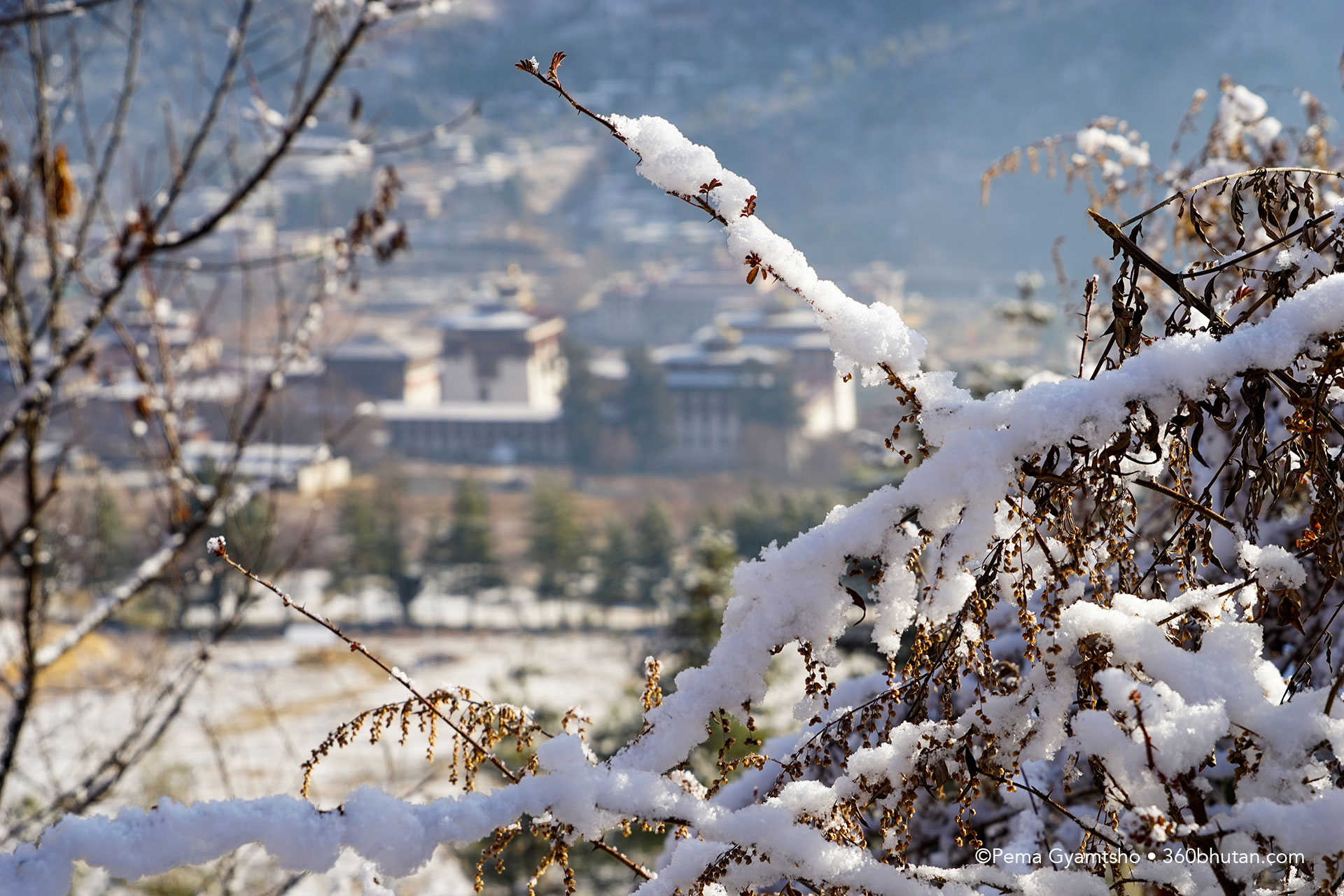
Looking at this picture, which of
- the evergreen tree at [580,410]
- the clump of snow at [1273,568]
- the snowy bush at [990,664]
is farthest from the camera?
the evergreen tree at [580,410]

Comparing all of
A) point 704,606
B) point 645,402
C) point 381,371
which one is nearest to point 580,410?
point 645,402

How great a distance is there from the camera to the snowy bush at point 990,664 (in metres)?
0.69

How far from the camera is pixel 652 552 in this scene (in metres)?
20.2

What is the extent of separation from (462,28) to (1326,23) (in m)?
56.3

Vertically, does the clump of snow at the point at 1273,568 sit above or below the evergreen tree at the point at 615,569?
above

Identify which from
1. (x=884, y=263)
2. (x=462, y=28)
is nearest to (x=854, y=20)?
(x=462, y=28)

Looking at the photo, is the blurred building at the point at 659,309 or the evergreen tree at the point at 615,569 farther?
the blurred building at the point at 659,309

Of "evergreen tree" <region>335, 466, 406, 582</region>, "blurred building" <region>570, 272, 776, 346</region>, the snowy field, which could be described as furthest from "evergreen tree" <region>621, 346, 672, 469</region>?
"blurred building" <region>570, 272, 776, 346</region>

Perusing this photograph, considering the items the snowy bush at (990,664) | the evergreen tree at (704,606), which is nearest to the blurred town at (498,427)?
the snowy bush at (990,664)

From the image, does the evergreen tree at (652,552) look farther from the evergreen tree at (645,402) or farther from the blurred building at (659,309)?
the blurred building at (659,309)

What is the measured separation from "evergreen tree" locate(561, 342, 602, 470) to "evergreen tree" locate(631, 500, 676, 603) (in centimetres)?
1237

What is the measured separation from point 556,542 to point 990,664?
64.9ft

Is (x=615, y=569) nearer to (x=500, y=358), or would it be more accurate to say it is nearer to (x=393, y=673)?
(x=500, y=358)

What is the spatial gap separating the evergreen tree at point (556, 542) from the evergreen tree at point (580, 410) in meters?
11.6
